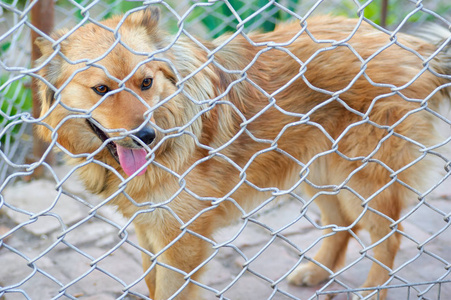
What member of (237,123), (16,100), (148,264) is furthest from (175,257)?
(16,100)

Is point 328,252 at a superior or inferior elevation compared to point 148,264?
superior

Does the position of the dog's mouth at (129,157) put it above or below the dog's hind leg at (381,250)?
below

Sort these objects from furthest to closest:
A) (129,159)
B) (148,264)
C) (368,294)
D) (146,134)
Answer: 1. (368,294)
2. (148,264)
3. (129,159)
4. (146,134)

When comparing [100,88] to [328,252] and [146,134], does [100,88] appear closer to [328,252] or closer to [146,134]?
[146,134]

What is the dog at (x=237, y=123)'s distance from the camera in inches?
89.8

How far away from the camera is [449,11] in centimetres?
607

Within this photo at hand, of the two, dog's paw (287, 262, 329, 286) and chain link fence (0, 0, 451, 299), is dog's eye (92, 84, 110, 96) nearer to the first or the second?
chain link fence (0, 0, 451, 299)

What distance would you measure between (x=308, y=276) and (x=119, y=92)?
1740mm

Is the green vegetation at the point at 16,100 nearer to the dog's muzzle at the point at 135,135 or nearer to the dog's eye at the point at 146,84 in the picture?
the dog's muzzle at the point at 135,135

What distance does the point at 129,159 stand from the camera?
7.53ft

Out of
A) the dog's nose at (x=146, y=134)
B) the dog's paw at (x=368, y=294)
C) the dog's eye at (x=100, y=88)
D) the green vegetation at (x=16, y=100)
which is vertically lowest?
the green vegetation at (x=16, y=100)

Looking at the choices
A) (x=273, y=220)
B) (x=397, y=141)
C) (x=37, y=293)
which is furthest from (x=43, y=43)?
(x=273, y=220)

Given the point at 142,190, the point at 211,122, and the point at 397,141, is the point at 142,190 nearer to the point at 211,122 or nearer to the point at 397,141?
the point at 211,122

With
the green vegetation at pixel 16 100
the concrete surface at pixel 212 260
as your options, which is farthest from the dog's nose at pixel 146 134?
the green vegetation at pixel 16 100
